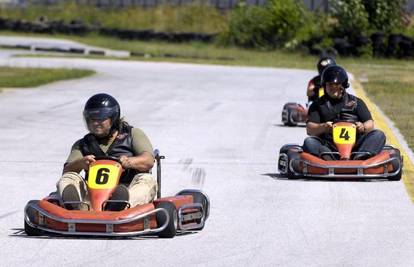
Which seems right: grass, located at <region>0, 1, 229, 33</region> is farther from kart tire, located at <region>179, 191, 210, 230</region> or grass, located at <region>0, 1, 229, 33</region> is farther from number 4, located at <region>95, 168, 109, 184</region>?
number 4, located at <region>95, 168, 109, 184</region>

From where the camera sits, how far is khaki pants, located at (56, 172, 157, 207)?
880 centimetres

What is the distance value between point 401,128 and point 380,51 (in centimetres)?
2440

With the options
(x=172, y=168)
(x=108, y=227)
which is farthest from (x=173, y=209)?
(x=172, y=168)

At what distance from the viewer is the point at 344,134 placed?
12.6 m

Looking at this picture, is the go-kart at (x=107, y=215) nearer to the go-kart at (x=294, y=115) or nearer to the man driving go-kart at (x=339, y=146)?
the man driving go-kart at (x=339, y=146)

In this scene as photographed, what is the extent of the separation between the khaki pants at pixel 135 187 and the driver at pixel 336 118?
373 cm

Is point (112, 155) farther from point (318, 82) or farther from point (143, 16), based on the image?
point (143, 16)

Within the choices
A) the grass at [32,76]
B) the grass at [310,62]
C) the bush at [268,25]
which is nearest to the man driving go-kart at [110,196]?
the grass at [310,62]

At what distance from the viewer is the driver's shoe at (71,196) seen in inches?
341

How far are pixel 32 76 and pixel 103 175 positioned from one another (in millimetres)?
21614

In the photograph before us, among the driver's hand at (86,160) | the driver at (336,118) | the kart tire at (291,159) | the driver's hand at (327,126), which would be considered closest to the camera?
the driver's hand at (86,160)

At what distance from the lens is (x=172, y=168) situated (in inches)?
517

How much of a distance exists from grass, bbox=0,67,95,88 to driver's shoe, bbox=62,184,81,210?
61.9 ft

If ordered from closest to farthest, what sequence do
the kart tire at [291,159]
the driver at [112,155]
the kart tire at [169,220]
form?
the kart tire at [169,220] < the driver at [112,155] < the kart tire at [291,159]
